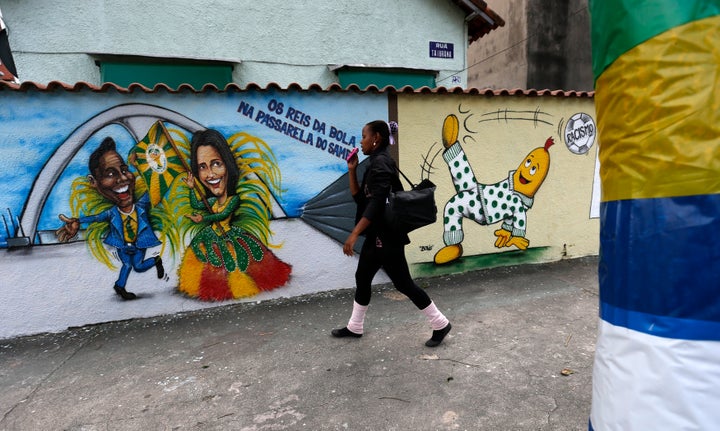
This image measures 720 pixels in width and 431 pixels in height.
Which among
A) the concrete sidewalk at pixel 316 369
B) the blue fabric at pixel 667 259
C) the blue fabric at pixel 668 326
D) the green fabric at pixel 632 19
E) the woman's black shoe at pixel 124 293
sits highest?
the green fabric at pixel 632 19

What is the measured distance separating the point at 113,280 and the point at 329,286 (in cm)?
215

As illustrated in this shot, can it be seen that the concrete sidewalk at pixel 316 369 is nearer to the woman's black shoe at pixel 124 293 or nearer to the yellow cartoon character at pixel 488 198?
the woman's black shoe at pixel 124 293

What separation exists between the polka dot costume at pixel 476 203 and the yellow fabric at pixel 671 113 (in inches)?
154

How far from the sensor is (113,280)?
402 centimetres

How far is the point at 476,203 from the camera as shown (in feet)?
16.6

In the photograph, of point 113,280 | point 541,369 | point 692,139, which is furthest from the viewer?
point 113,280

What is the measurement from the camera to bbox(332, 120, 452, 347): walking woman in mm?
3014

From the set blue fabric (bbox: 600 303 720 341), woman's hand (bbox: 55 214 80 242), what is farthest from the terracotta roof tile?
blue fabric (bbox: 600 303 720 341)

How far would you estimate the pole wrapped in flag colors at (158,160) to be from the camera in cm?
400

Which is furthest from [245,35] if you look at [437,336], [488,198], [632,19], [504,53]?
[504,53]

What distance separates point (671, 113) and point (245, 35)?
6.83 m

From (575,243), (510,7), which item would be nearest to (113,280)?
(575,243)

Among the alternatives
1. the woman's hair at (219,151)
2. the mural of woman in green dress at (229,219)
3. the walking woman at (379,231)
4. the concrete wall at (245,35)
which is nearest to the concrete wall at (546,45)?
the concrete wall at (245,35)

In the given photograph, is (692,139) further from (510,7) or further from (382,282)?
(510,7)
